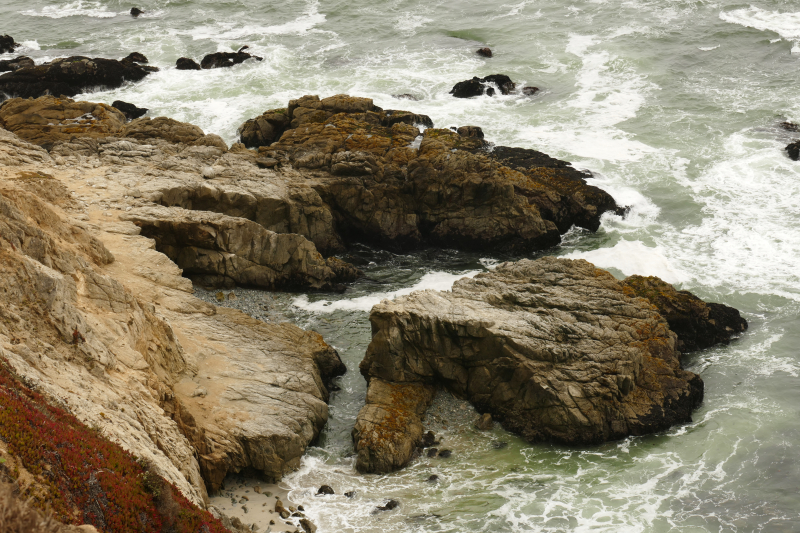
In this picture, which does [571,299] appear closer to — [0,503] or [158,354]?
[158,354]

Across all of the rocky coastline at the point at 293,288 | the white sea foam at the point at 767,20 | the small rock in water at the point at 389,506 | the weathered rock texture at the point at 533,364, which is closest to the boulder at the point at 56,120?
the rocky coastline at the point at 293,288

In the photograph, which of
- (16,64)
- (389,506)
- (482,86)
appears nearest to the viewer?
(389,506)

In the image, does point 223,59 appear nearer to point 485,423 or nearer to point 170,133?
point 170,133

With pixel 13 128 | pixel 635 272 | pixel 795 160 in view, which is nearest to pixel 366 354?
pixel 635 272

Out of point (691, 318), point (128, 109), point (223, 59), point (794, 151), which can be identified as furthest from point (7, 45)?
point (794, 151)

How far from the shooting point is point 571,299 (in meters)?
30.6

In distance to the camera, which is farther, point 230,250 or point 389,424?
point 230,250

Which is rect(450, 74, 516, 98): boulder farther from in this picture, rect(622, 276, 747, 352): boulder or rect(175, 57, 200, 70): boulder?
rect(622, 276, 747, 352): boulder

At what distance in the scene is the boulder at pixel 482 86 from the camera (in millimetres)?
56406

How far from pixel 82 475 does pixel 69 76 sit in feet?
168

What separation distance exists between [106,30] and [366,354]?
59195mm

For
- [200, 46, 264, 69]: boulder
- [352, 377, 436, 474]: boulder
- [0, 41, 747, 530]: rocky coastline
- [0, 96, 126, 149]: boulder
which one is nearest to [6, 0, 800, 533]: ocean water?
[352, 377, 436, 474]: boulder

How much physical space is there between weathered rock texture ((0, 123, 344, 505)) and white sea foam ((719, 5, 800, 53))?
5354cm

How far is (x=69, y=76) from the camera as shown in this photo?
191 ft
